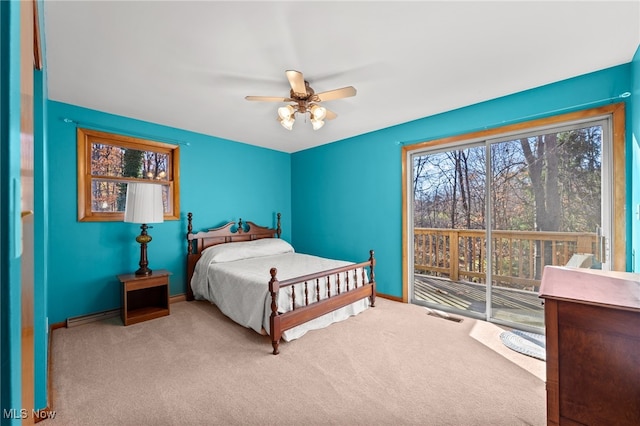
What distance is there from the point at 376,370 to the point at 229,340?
138cm

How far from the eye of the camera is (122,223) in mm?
3359

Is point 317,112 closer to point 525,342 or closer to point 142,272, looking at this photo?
point 142,272

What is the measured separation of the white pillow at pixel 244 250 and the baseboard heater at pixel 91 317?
1142mm

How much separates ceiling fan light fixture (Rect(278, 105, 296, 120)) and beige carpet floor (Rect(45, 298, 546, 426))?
203cm

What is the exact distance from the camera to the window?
3.11 meters

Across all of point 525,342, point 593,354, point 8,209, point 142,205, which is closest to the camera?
point 8,209

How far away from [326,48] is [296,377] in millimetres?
2390

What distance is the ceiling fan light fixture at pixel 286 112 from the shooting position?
2.36m

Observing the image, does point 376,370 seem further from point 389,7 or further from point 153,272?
point 153,272

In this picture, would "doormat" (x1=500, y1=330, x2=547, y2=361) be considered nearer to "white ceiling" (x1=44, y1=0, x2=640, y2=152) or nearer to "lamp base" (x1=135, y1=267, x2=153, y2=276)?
"white ceiling" (x1=44, y1=0, x2=640, y2=152)

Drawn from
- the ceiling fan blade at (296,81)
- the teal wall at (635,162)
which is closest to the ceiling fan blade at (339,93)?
the ceiling fan blade at (296,81)

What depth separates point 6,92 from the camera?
43cm

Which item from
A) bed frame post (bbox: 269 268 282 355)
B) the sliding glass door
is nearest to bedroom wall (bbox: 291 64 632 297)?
the sliding glass door

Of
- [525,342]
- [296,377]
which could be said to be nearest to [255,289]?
[296,377]
